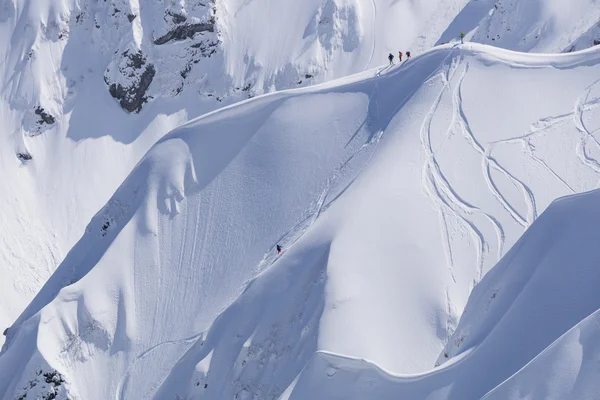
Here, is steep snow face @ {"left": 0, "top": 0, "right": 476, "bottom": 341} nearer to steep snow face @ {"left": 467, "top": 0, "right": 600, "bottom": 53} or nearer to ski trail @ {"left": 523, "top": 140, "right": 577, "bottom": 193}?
steep snow face @ {"left": 467, "top": 0, "right": 600, "bottom": 53}

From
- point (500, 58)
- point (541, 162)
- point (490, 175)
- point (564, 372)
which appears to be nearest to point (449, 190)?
point (490, 175)

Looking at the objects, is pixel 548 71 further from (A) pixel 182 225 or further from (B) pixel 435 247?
(A) pixel 182 225

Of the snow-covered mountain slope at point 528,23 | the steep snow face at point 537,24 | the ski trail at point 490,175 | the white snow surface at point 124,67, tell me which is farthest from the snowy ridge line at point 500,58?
the white snow surface at point 124,67

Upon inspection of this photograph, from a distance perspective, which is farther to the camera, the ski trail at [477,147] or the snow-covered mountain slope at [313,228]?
the ski trail at [477,147]

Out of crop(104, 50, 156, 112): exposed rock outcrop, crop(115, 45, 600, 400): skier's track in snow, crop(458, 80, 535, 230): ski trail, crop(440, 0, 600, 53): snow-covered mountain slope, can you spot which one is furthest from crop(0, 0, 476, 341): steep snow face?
crop(458, 80, 535, 230): ski trail

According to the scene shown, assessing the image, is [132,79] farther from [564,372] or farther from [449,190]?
[564,372]

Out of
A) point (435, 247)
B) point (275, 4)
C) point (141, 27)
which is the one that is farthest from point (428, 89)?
point (141, 27)

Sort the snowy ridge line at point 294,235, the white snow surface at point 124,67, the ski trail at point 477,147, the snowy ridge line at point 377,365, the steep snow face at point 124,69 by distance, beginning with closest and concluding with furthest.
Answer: the snowy ridge line at point 377,365 < the ski trail at point 477,147 < the snowy ridge line at point 294,235 < the white snow surface at point 124,67 < the steep snow face at point 124,69

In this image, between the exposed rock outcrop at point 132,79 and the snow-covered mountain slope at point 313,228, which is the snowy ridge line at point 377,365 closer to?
the snow-covered mountain slope at point 313,228
